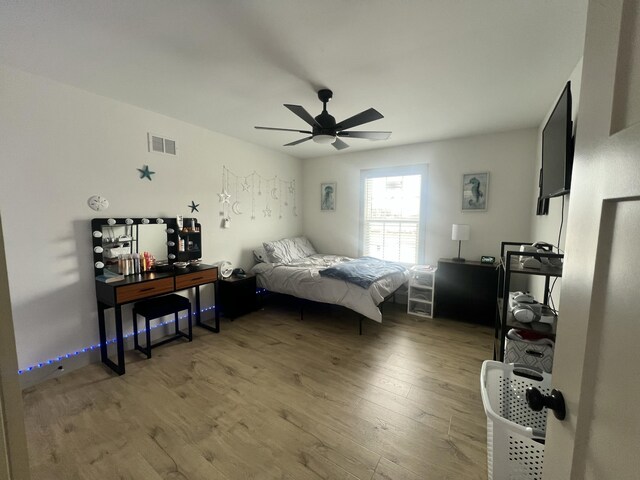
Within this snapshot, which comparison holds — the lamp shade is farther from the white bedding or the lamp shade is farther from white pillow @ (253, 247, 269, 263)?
white pillow @ (253, 247, 269, 263)

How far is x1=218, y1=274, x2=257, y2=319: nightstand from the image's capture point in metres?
3.58

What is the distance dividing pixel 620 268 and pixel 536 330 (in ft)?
4.99

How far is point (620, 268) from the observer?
485 millimetres

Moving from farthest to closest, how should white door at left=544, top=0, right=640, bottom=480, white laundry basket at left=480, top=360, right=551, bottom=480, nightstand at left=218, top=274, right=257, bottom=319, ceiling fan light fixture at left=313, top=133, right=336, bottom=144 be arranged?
nightstand at left=218, top=274, right=257, bottom=319 → ceiling fan light fixture at left=313, top=133, right=336, bottom=144 → white laundry basket at left=480, top=360, right=551, bottom=480 → white door at left=544, top=0, right=640, bottom=480

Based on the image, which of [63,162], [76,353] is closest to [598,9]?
[63,162]

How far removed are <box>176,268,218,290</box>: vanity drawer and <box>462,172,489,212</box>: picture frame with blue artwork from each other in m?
3.55

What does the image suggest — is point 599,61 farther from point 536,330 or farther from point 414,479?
point 414,479

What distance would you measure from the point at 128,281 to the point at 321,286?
2033 mm

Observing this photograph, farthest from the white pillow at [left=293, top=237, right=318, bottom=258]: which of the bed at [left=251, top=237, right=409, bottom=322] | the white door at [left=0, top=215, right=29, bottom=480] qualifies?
the white door at [left=0, top=215, right=29, bottom=480]

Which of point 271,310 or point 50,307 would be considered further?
point 271,310

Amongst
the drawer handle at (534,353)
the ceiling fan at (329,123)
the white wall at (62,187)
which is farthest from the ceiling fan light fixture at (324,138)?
the drawer handle at (534,353)

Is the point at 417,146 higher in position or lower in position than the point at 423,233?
higher

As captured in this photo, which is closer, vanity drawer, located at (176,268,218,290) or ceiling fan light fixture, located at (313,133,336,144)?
ceiling fan light fixture, located at (313,133,336,144)

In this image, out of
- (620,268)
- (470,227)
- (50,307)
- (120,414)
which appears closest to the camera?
(620,268)
